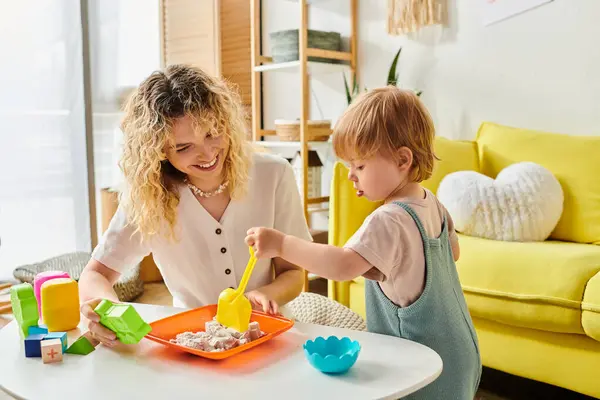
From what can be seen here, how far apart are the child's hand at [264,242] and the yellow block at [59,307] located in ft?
1.34

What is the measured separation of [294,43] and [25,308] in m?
2.64

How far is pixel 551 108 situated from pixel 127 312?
→ 7.89 feet

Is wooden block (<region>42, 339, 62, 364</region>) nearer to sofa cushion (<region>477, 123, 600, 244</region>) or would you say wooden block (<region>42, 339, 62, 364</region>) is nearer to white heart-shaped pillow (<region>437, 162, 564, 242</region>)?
white heart-shaped pillow (<region>437, 162, 564, 242</region>)

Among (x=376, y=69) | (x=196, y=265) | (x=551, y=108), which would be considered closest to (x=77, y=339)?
(x=196, y=265)

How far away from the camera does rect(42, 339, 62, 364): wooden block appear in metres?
1.06

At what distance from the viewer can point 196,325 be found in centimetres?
122

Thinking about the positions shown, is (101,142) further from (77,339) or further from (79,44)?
(77,339)

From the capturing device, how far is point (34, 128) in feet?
12.7

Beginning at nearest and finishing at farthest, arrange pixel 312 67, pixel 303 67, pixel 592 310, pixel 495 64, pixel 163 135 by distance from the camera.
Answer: pixel 163 135 → pixel 592 310 → pixel 495 64 → pixel 303 67 → pixel 312 67

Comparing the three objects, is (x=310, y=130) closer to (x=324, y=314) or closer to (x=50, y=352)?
(x=324, y=314)

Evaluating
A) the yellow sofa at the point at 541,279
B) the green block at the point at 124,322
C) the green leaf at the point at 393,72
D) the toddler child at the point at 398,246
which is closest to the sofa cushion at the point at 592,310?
the yellow sofa at the point at 541,279

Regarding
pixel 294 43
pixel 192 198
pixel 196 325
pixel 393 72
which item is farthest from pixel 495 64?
pixel 196 325

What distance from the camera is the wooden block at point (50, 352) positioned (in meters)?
1.06

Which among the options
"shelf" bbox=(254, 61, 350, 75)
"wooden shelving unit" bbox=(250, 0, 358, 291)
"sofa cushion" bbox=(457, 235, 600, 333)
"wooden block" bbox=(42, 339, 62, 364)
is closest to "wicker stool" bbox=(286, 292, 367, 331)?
"sofa cushion" bbox=(457, 235, 600, 333)
